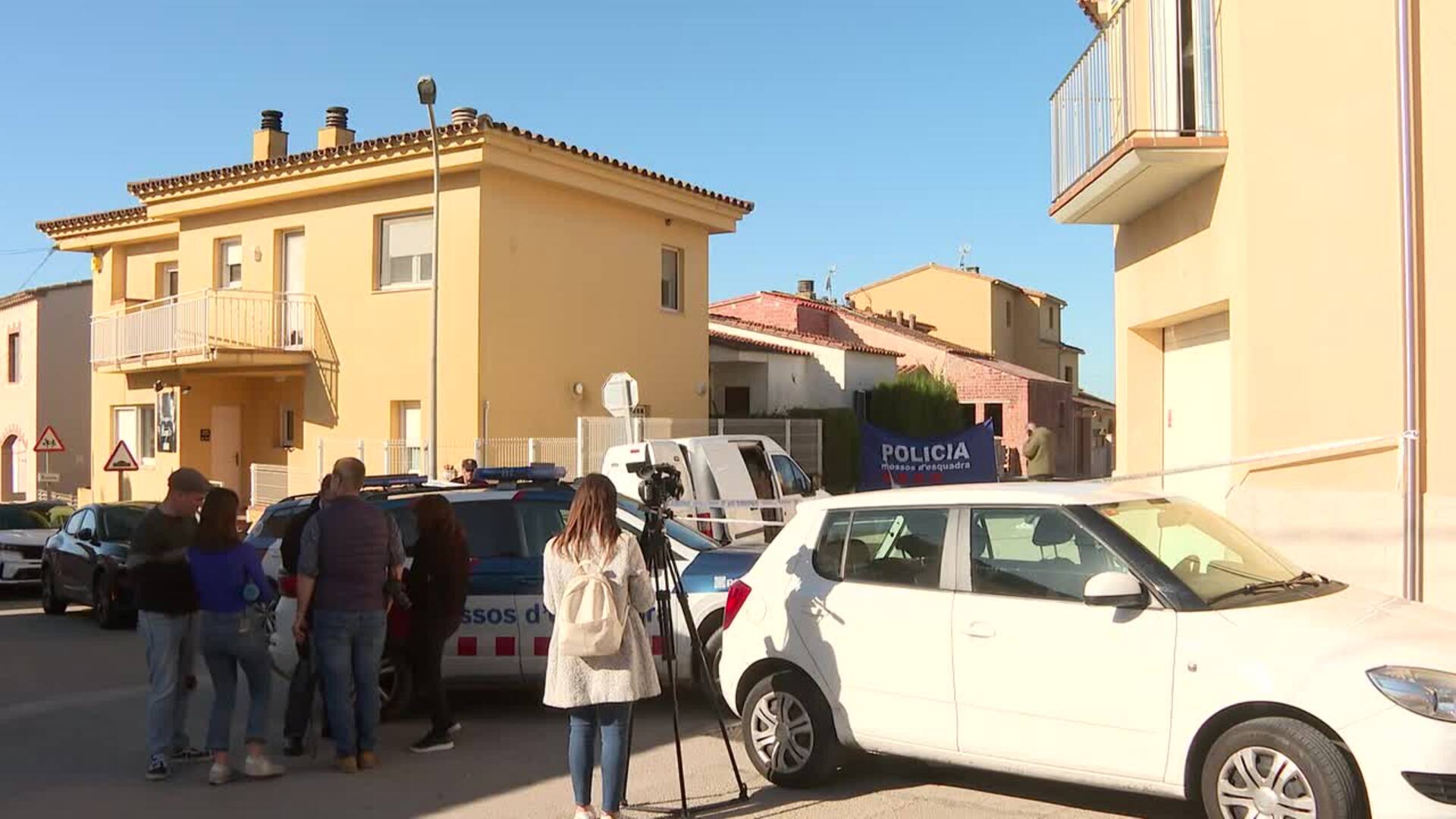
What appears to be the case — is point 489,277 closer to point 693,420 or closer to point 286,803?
point 693,420

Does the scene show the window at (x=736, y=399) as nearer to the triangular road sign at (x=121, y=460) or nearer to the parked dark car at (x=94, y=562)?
the triangular road sign at (x=121, y=460)

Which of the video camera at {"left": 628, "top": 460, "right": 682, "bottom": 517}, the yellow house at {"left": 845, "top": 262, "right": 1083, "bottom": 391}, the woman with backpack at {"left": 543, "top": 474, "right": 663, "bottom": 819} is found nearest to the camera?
the woman with backpack at {"left": 543, "top": 474, "right": 663, "bottom": 819}

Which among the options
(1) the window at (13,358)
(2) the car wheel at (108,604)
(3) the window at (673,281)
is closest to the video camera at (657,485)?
(2) the car wheel at (108,604)

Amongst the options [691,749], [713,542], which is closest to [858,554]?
[691,749]

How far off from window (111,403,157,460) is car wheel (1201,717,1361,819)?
83.9 ft

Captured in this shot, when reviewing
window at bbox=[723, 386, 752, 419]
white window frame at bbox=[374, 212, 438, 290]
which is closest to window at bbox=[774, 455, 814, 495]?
white window frame at bbox=[374, 212, 438, 290]

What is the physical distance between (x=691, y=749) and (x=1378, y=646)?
13.2ft

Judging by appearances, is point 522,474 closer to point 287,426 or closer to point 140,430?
point 287,426

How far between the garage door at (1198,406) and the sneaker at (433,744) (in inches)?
285

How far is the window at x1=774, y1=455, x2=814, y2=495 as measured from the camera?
16.5 meters

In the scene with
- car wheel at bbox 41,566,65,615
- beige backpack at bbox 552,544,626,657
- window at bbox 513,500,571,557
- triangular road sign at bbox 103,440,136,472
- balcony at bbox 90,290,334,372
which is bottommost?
car wheel at bbox 41,566,65,615

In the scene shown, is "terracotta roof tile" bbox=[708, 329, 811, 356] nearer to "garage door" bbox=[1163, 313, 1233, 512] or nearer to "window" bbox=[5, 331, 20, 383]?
"garage door" bbox=[1163, 313, 1233, 512]

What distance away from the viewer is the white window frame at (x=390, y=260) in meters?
22.0

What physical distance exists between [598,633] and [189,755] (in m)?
3.70
